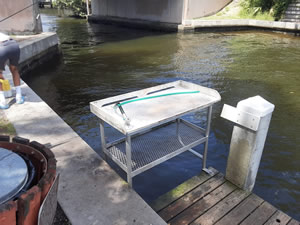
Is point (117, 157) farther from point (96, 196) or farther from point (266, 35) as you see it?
point (266, 35)

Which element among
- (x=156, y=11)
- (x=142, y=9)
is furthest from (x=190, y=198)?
(x=142, y=9)

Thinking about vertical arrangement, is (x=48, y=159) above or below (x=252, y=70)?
above

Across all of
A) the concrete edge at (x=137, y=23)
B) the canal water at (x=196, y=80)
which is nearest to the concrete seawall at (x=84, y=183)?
the canal water at (x=196, y=80)

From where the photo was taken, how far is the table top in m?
3.10

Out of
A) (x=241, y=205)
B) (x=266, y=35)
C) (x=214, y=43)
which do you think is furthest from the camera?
(x=266, y=35)

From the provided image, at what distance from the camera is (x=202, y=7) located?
25.5 meters

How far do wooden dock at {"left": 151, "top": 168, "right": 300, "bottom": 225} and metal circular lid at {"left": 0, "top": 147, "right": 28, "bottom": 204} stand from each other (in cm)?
192

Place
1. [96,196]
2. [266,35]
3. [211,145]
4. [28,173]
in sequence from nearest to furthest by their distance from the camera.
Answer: [28,173], [96,196], [211,145], [266,35]

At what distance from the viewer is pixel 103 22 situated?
108 feet

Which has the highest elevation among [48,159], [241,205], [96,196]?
[48,159]

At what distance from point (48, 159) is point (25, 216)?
1.80 ft

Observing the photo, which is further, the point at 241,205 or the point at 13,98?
the point at 13,98

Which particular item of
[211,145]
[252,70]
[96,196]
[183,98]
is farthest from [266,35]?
[96,196]

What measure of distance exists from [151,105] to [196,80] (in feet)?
23.8
